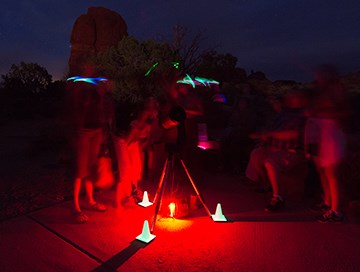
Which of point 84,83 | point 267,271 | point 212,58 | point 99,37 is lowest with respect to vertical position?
point 267,271

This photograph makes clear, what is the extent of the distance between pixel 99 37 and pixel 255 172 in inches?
1135

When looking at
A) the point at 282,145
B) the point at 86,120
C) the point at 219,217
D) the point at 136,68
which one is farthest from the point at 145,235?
the point at 136,68

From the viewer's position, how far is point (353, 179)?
13.8ft

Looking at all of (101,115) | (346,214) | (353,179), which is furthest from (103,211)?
(353,179)

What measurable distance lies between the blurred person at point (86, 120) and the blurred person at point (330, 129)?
2744 mm

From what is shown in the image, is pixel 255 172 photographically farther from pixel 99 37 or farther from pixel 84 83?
pixel 99 37

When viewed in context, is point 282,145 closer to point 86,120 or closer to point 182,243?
point 182,243

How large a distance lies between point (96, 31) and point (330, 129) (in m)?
30.1

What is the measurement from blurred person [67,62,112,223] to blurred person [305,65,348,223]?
274cm

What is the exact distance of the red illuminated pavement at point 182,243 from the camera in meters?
2.68

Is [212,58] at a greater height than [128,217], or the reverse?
[212,58]

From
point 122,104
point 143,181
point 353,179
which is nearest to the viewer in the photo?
point 353,179

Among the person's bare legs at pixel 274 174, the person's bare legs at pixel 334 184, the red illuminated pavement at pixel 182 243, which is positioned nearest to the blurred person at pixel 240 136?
the person's bare legs at pixel 274 174

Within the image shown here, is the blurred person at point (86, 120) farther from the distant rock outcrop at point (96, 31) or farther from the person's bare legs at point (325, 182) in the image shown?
the distant rock outcrop at point (96, 31)
